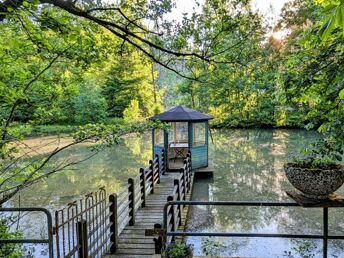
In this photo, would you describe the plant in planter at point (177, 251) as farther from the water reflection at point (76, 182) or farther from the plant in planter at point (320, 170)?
the water reflection at point (76, 182)

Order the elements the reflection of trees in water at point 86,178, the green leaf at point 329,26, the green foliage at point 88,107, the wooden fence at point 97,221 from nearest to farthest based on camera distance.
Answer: the green leaf at point 329,26 → the wooden fence at point 97,221 → the reflection of trees in water at point 86,178 → the green foliage at point 88,107

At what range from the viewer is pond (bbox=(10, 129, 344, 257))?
5.85 meters

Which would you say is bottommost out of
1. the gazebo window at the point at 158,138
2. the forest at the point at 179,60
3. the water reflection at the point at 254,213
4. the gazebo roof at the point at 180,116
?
the water reflection at the point at 254,213

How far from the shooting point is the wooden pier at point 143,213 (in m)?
4.70

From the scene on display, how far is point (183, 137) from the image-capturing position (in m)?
12.5

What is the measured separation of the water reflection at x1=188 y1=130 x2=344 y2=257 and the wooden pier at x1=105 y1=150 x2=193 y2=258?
2.45 ft

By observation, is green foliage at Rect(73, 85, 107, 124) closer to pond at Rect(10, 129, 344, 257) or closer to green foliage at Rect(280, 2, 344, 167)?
pond at Rect(10, 129, 344, 257)

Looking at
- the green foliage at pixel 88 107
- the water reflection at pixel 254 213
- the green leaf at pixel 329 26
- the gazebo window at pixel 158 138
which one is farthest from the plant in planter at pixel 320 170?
the green foliage at pixel 88 107

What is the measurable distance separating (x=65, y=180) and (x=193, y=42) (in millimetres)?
9234

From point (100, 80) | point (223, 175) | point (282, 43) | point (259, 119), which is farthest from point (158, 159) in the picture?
point (100, 80)

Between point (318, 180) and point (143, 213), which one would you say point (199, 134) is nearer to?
point (143, 213)

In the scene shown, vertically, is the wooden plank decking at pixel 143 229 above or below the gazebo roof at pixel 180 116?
below

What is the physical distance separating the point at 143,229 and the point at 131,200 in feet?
1.98

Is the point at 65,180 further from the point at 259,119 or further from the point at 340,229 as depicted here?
the point at 259,119
